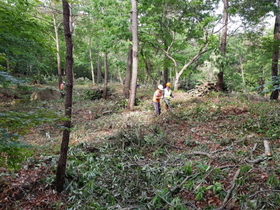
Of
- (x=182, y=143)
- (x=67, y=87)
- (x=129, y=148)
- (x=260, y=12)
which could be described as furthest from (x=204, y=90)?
(x=67, y=87)

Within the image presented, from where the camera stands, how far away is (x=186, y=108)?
1039cm

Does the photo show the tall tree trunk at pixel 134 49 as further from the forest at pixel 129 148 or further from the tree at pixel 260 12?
the tree at pixel 260 12

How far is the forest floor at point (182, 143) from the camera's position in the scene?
3578 mm

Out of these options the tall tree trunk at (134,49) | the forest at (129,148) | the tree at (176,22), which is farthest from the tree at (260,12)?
the tall tree trunk at (134,49)

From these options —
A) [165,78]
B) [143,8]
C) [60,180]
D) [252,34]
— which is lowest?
[60,180]

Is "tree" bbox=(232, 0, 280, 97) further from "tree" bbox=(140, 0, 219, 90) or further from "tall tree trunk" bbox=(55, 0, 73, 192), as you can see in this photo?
"tall tree trunk" bbox=(55, 0, 73, 192)

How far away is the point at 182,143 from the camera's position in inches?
255

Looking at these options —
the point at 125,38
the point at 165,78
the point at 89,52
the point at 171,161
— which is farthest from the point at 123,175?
the point at 89,52

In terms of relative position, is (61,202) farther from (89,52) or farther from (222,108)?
(89,52)

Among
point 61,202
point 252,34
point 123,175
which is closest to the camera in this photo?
point 61,202

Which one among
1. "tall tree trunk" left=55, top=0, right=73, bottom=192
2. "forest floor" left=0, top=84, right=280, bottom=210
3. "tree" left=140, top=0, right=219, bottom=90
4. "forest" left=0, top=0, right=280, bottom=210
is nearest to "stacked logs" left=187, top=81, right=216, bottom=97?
"forest" left=0, top=0, right=280, bottom=210

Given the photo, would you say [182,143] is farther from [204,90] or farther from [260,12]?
[260,12]

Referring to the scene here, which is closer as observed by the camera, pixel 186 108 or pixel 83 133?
pixel 83 133

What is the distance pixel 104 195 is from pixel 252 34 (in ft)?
48.2
